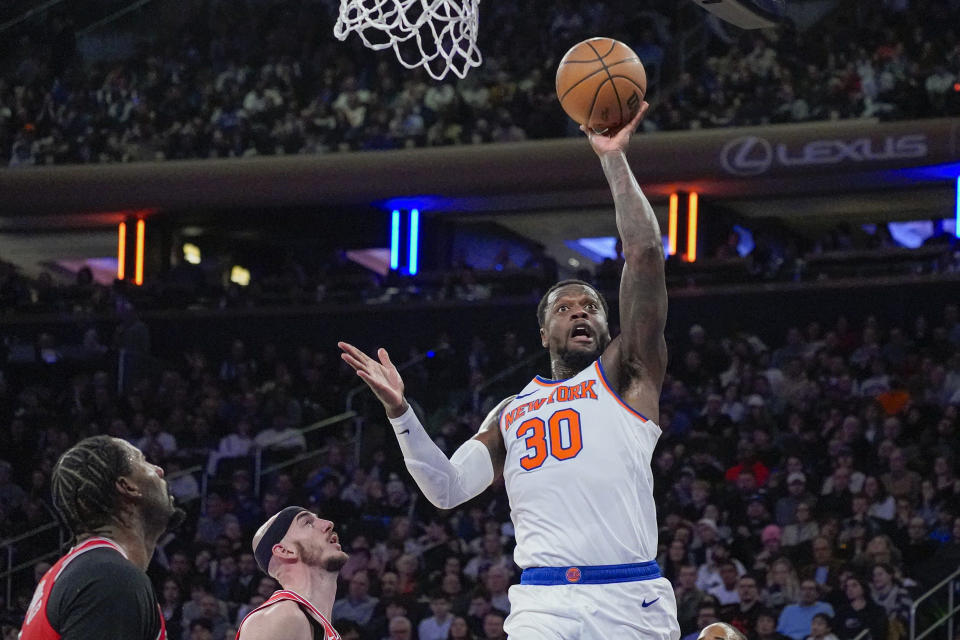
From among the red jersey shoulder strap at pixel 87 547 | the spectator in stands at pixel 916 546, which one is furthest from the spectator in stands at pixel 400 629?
the red jersey shoulder strap at pixel 87 547

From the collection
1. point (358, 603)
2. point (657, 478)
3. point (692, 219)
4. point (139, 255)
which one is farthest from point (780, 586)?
point (139, 255)

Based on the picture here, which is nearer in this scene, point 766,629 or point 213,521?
point 766,629

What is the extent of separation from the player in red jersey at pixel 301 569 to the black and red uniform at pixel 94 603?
129 cm

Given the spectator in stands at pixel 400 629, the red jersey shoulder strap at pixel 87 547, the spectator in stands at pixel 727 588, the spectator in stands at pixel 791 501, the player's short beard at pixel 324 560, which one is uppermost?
the red jersey shoulder strap at pixel 87 547

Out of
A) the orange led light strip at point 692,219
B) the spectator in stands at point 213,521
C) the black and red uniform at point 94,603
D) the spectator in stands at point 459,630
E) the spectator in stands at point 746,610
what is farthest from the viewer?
the orange led light strip at point 692,219

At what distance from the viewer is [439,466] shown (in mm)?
5191

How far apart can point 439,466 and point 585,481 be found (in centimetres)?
57

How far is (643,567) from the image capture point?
16.2 ft

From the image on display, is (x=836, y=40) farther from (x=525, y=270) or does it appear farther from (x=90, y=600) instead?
(x=90, y=600)

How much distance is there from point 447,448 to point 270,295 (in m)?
5.86

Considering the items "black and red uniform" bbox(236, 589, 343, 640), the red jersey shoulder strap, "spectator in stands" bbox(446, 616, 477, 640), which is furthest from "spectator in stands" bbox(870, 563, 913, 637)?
the red jersey shoulder strap

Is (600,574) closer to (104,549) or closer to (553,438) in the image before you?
(553,438)

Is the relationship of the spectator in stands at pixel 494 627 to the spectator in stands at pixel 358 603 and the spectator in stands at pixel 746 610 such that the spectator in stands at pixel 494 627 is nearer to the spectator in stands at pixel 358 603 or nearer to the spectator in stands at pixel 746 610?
the spectator in stands at pixel 358 603

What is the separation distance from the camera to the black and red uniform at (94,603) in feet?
11.3
